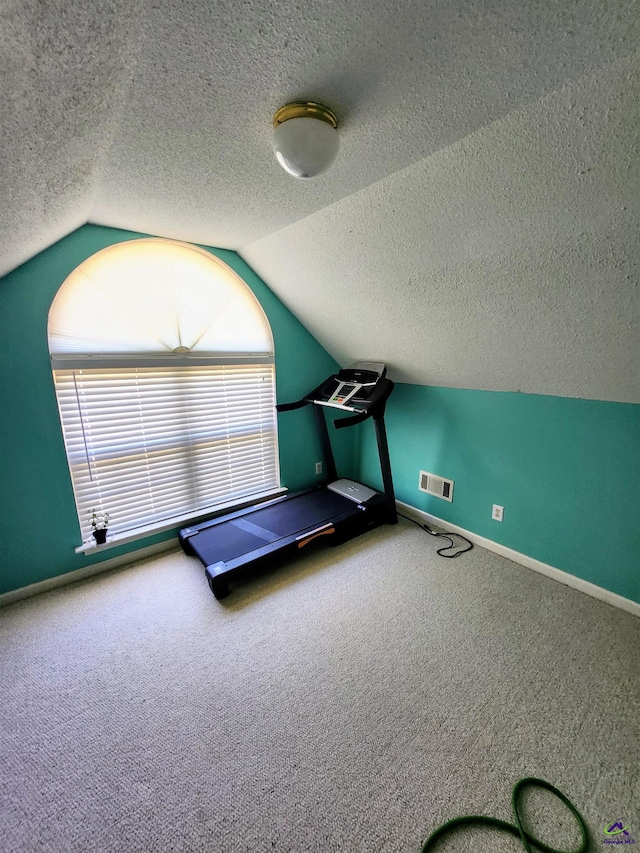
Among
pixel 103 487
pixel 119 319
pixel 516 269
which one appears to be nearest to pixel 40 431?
pixel 103 487

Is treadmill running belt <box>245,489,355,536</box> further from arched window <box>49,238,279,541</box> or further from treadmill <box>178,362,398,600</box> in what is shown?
arched window <box>49,238,279,541</box>

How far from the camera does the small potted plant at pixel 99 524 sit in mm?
2141

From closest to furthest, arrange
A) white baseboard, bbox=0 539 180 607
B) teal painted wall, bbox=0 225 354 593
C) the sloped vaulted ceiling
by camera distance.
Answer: the sloped vaulted ceiling, teal painted wall, bbox=0 225 354 593, white baseboard, bbox=0 539 180 607

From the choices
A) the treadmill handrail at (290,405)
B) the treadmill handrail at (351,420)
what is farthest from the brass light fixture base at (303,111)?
the treadmill handrail at (290,405)

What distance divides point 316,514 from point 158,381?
4.81ft

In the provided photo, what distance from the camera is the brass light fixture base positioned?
990 mm

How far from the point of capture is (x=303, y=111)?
3.28ft

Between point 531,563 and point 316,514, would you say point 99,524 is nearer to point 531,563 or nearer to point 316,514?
point 316,514

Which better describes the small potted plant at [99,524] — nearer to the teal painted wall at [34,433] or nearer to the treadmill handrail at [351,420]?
the teal painted wall at [34,433]

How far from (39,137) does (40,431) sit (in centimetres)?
160

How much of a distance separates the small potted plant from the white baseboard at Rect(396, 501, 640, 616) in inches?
87.8

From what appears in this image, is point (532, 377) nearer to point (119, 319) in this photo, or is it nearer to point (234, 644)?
point (234, 644)

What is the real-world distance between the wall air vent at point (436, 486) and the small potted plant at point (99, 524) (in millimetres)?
2302

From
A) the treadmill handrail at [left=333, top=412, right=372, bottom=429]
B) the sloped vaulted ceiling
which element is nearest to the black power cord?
the treadmill handrail at [left=333, top=412, right=372, bottom=429]
